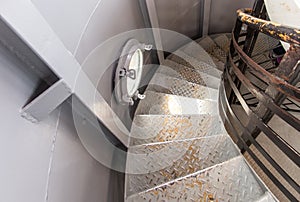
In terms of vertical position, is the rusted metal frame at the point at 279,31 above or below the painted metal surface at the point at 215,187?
above

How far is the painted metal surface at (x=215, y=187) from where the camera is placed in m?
1.13

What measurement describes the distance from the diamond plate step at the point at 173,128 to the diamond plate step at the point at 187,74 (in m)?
0.62

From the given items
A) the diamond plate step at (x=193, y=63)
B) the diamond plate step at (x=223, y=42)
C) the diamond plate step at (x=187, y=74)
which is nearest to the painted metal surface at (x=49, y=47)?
the diamond plate step at (x=187, y=74)

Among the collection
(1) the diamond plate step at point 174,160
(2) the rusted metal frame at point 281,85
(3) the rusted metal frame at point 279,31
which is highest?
(3) the rusted metal frame at point 279,31

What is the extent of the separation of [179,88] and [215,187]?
3.73 feet

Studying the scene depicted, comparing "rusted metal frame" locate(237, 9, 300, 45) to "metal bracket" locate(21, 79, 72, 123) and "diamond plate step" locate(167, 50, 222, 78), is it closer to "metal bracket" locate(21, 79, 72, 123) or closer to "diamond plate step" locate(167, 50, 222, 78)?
"metal bracket" locate(21, 79, 72, 123)

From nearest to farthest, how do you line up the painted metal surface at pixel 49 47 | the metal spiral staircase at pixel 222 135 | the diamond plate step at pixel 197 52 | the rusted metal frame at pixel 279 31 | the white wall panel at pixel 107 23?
the painted metal surface at pixel 49 47, the rusted metal frame at pixel 279 31, the metal spiral staircase at pixel 222 135, the white wall panel at pixel 107 23, the diamond plate step at pixel 197 52

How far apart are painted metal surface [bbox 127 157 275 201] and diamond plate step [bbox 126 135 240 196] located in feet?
0.34

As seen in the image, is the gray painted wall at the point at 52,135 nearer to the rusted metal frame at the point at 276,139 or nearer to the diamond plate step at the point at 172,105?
the diamond plate step at the point at 172,105

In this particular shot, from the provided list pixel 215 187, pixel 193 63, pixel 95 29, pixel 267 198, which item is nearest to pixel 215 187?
pixel 215 187

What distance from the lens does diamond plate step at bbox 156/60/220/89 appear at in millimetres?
2119

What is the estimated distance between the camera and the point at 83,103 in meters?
0.98

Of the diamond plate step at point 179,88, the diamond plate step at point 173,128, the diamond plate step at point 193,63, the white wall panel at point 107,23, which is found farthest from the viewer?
the diamond plate step at point 193,63

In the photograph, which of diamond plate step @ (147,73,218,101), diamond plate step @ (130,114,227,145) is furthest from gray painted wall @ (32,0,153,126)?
diamond plate step @ (147,73,218,101)
